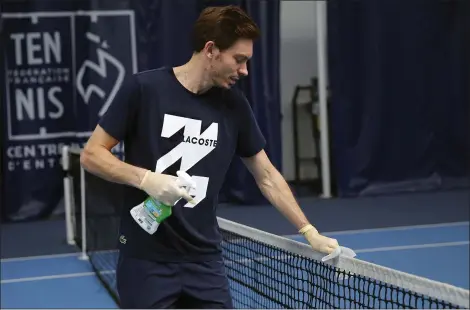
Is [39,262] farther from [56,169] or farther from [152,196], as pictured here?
[152,196]

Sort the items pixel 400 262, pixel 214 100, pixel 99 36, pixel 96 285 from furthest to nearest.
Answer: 1. pixel 99 36
2. pixel 400 262
3. pixel 96 285
4. pixel 214 100

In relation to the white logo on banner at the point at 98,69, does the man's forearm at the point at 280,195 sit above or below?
below

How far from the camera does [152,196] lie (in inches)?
84.6

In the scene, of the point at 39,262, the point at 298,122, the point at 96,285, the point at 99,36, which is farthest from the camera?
the point at 298,122

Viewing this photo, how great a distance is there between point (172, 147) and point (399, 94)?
794 centimetres

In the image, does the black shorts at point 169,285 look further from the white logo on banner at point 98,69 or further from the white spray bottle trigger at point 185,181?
the white logo on banner at point 98,69

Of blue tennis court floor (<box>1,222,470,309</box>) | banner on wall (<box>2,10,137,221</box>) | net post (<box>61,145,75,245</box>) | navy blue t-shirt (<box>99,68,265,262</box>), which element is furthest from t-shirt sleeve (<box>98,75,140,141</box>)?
banner on wall (<box>2,10,137,221</box>)

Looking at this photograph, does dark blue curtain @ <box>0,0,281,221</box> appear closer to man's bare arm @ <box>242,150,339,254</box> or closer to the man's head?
man's bare arm @ <box>242,150,339,254</box>

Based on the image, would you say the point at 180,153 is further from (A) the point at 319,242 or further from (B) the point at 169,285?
(A) the point at 319,242

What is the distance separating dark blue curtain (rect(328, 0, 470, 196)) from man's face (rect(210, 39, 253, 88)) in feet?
23.7

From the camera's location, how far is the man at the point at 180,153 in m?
2.23

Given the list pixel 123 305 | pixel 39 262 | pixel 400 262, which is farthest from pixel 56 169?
pixel 123 305

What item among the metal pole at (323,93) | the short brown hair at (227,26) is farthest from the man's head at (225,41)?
the metal pole at (323,93)

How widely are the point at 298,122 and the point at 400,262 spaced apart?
4517 millimetres
